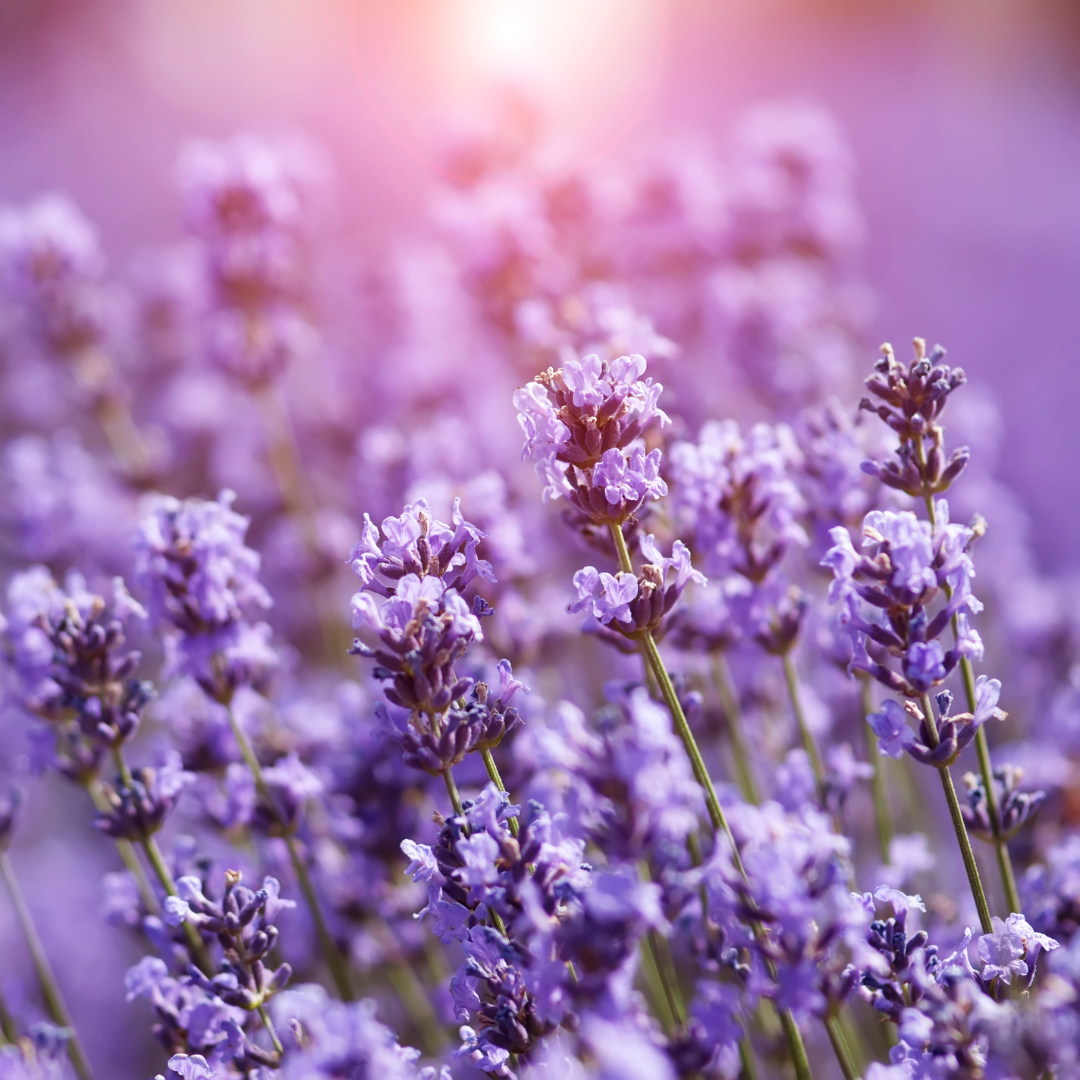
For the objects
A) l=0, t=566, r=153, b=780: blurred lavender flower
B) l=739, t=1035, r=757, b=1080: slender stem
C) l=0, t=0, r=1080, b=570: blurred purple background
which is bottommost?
l=739, t=1035, r=757, b=1080: slender stem

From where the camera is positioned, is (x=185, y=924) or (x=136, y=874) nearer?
(x=185, y=924)

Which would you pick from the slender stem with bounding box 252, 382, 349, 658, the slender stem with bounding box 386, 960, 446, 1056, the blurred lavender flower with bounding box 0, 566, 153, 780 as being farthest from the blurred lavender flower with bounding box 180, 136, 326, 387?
the slender stem with bounding box 386, 960, 446, 1056

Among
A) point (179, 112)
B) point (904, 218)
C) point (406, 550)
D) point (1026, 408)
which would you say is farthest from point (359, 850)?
point (179, 112)

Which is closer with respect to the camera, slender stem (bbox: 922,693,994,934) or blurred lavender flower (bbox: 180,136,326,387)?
slender stem (bbox: 922,693,994,934)

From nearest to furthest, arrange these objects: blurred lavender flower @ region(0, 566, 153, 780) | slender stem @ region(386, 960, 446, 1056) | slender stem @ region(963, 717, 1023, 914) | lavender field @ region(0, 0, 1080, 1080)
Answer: lavender field @ region(0, 0, 1080, 1080), slender stem @ region(963, 717, 1023, 914), blurred lavender flower @ region(0, 566, 153, 780), slender stem @ region(386, 960, 446, 1056)

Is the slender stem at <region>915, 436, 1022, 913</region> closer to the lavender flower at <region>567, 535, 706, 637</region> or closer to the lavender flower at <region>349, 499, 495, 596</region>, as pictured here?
the lavender flower at <region>567, 535, 706, 637</region>

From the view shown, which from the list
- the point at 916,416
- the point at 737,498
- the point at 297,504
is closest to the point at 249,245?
the point at 297,504

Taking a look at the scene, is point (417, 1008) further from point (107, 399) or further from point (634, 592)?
point (107, 399)

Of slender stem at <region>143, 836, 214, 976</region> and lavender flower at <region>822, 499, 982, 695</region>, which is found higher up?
lavender flower at <region>822, 499, 982, 695</region>
